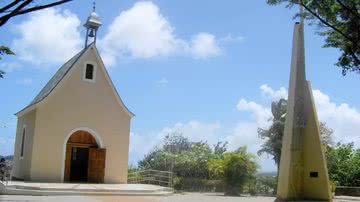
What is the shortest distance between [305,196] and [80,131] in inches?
486

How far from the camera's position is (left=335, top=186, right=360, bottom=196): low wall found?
27.2 meters

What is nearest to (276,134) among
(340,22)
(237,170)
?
(237,170)

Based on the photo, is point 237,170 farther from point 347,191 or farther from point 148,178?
point 347,191

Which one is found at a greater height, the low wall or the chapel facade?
the chapel facade

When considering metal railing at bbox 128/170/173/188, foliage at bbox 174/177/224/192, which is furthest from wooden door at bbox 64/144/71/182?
foliage at bbox 174/177/224/192

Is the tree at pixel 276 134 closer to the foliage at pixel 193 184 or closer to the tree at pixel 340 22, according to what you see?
the foliage at pixel 193 184

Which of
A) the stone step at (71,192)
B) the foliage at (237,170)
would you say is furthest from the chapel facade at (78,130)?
the foliage at (237,170)

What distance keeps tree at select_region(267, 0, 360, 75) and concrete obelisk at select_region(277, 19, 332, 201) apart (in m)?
3.34

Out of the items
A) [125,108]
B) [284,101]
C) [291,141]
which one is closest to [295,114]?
[291,141]

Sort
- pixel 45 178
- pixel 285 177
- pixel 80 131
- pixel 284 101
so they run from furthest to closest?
1. pixel 284 101
2. pixel 80 131
3. pixel 45 178
4. pixel 285 177

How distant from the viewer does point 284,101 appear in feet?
116

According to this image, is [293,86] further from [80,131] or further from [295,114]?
[80,131]

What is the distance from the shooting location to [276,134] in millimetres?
35062

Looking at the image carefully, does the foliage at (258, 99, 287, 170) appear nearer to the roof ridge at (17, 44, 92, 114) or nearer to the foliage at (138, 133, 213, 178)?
the foliage at (138, 133, 213, 178)
